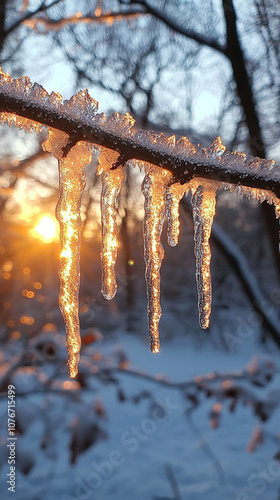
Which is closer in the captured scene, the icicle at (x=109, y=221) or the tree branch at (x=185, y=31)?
the icicle at (x=109, y=221)

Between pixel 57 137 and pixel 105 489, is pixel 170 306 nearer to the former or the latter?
pixel 105 489

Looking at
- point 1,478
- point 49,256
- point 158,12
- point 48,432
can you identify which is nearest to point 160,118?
point 158,12

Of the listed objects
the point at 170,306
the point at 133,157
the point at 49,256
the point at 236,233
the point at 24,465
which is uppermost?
the point at 236,233

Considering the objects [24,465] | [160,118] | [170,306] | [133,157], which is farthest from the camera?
[170,306]

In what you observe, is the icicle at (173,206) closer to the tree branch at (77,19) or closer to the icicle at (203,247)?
the icicle at (203,247)

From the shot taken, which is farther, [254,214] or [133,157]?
[254,214]
